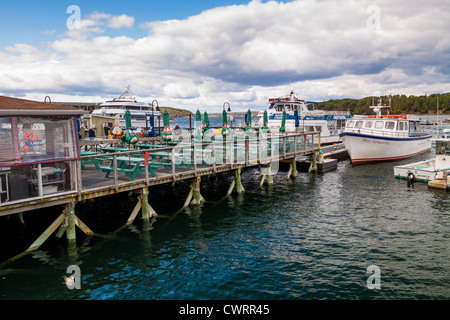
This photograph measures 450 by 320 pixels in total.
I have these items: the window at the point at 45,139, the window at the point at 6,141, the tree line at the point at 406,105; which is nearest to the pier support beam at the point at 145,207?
the window at the point at 45,139

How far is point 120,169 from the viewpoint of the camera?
41.4 ft

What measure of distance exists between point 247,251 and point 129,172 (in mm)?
5585

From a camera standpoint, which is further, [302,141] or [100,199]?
[302,141]

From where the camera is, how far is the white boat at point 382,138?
29.3m

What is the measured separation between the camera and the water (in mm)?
8484

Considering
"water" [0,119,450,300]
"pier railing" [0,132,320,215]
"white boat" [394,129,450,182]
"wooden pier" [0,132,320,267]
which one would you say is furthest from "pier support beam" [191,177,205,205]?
"white boat" [394,129,450,182]

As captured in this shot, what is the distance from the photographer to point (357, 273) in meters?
9.25

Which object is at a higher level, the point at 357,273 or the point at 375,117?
the point at 375,117

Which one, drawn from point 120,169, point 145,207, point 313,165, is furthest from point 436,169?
point 120,169

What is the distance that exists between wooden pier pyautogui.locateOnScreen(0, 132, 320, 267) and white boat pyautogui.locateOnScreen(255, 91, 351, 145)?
15.7 metres

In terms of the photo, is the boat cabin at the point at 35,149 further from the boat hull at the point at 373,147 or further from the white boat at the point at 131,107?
the white boat at the point at 131,107
